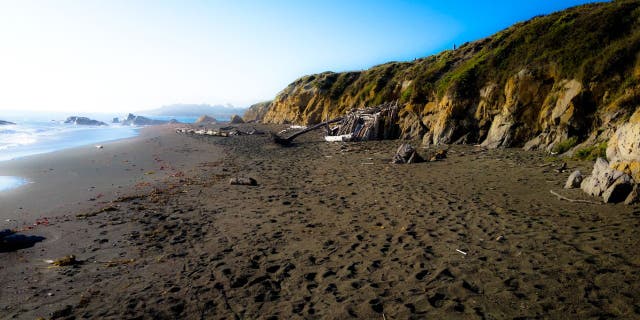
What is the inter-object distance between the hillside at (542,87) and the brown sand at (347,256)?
3.29m

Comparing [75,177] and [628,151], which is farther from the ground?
[628,151]

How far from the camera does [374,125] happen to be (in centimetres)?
2244

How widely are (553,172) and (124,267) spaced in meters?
11.6

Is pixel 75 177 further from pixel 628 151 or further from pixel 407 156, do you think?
pixel 628 151

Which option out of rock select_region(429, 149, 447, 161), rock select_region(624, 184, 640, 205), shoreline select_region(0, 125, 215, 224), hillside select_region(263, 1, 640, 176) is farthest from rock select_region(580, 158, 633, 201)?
shoreline select_region(0, 125, 215, 224)

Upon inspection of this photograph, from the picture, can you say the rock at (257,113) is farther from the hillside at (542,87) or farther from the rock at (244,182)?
the rock at (244,182)

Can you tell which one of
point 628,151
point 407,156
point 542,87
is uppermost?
point 542,87

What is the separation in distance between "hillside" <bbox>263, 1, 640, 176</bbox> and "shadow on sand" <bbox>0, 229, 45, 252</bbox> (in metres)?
15.7

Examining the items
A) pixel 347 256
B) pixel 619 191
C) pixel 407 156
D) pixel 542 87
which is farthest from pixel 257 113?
pixel 619 191

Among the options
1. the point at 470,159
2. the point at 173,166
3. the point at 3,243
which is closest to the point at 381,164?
the point at 470,159

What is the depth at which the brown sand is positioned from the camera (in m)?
4.42

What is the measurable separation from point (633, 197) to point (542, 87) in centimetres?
988

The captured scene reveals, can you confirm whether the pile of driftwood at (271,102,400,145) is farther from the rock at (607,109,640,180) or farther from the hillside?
the rock at (607,109,640,180)

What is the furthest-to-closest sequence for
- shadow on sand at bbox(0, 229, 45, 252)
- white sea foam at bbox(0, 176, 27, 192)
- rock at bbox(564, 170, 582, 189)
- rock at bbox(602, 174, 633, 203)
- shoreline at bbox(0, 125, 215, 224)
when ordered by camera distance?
white sea foam at bbox(0, 176, 27, 192) → shoreline at bbox(0, 125, 215, 224) → rock at bbox(564, 170, 582, 189) → rock at bbox(602, 174, 633, 203) → shadow on sand at bbox(0, 229, 45, 252)
